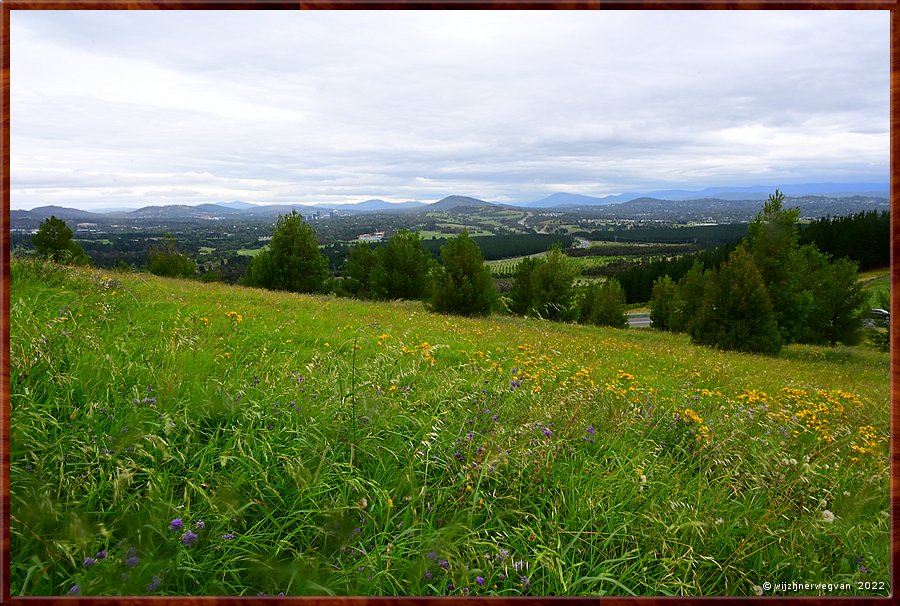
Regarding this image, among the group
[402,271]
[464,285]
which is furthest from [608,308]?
[464,285]

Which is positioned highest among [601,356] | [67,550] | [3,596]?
[67,550]

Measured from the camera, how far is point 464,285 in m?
24.5

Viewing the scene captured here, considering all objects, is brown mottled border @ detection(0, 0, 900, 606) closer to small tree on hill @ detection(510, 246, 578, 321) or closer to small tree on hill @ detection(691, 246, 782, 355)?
small tree on hill @ detection(691, 246, 782, 355)

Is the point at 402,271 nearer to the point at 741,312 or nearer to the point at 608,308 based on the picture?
the point at 608,308

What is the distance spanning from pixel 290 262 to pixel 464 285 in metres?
13.7

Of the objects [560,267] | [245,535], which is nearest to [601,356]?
[245,535]

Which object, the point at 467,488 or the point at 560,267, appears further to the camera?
the point at 560,267

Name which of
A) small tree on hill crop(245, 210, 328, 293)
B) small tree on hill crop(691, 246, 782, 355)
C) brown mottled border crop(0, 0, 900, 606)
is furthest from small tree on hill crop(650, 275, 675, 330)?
brown mottled border crop(0, 0, 900, 606)

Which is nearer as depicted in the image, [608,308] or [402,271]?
[402,271]

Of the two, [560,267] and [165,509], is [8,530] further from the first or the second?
[560,267]

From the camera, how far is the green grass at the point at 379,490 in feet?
7.07

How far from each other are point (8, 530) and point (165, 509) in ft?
2.85

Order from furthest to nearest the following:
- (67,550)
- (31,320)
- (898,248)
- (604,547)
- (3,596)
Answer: (31,320), (898,248), (604,547), (3,596), (67,550)

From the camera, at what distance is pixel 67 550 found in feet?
6.34
